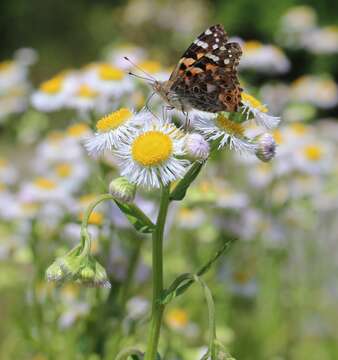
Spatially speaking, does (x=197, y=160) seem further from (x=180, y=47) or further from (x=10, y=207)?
(x=180, y=47)

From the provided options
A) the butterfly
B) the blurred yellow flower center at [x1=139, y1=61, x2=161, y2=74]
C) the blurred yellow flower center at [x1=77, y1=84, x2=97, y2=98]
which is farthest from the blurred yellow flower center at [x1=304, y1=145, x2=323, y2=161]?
the butterfly

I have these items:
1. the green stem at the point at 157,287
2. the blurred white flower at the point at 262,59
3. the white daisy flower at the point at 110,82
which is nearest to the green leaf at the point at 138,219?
the green stem at the point at 157,287

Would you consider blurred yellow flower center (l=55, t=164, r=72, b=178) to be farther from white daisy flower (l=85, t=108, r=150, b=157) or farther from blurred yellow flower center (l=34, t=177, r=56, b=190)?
white daisy flower (l=85, t=108, r=150, b=157)

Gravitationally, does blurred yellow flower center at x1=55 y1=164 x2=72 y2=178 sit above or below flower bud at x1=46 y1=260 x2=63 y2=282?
below

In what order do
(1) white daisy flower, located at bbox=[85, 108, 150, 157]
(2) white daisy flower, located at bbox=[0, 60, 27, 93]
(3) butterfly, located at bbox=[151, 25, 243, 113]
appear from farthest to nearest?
(2) white daisy flower, located at bbox=[0, 60, 27, 93] < (3) butterfly, located at bbox=[151, 25, 243, 113] < (1) white daisy flower, located at bbox=[85, 108, 150, 157]

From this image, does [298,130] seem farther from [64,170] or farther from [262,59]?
[64,170]

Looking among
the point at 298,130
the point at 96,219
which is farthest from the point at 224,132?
the point at 298,130
